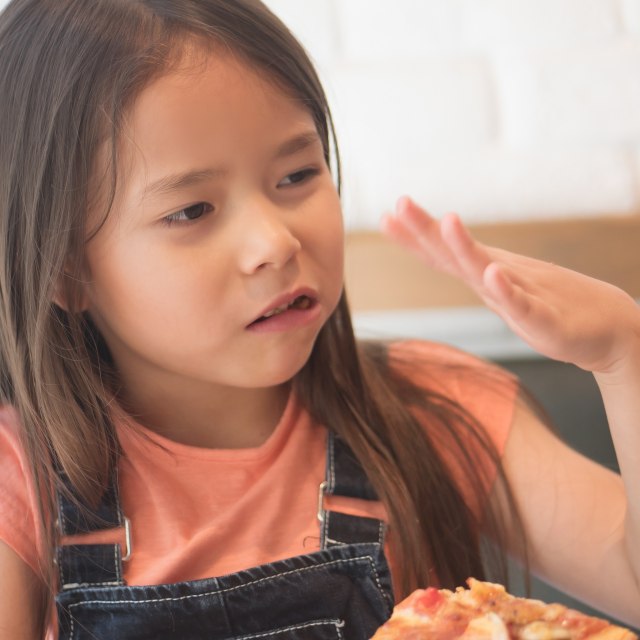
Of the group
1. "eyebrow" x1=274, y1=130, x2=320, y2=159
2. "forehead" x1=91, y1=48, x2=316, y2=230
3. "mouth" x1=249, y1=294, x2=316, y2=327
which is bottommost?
"mouth" x1=249, y1=294, x2=316, y2=327

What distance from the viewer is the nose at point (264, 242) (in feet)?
2.72

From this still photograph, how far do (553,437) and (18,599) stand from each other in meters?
0.53

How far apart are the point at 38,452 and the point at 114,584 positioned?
14cm

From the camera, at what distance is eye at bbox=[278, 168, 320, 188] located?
89 centimetres

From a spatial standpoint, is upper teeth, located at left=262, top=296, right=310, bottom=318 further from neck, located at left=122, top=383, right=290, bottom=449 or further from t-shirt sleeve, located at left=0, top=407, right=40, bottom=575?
t-shirt sleeve, located at left=0, top=407, right=40, bottom=575

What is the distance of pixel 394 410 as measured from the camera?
104 cm

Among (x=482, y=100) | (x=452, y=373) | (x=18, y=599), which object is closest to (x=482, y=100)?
(x=482, y=100)

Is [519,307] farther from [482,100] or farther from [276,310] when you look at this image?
[482,100]

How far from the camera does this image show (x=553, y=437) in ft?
3.47

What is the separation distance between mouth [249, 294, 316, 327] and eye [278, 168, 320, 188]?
9cm

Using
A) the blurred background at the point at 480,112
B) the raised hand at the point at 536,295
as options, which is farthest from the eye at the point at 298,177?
the blurred background at the point at 480,112

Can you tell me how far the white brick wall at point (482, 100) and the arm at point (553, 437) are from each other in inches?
20.2

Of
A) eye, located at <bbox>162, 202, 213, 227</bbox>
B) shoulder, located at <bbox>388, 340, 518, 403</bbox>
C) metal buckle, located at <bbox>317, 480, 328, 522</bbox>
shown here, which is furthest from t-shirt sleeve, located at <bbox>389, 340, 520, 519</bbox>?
eye, located at <bbox>162, 202, 213, 227</bbox>

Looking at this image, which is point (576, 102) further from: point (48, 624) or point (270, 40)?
point (48, 624)
